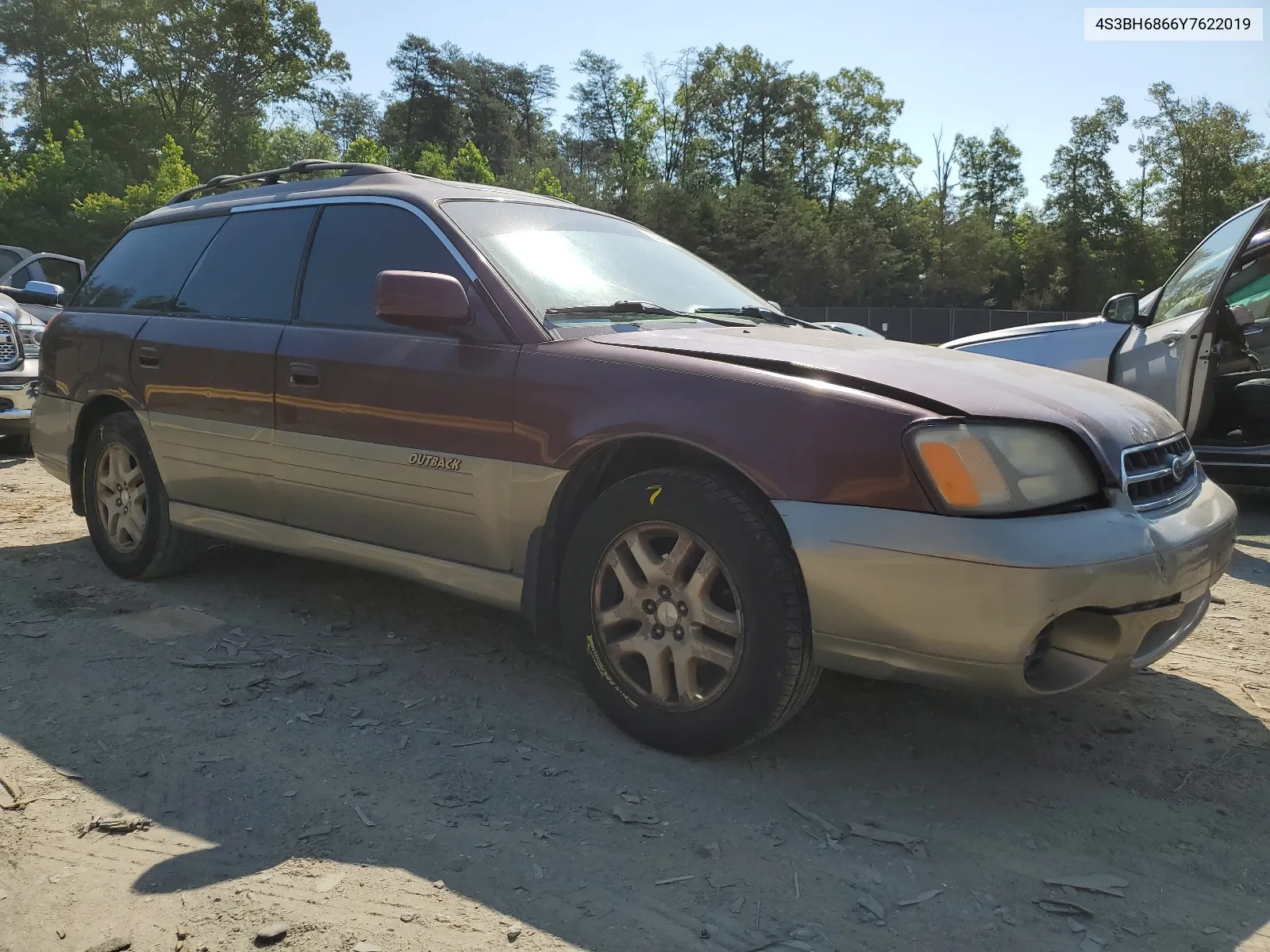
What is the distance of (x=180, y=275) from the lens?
448 centimetres

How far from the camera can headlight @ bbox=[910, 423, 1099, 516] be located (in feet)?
8.02

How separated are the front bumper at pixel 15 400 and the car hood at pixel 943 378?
7.29 meters

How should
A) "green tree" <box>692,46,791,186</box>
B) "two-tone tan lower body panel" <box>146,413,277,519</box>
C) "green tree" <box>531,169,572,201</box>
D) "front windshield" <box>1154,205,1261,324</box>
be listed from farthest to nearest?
"green tree" <box>692,46,791,186</box>, "green tree" <box>531,169,572,201</box>, "front windshield" <box>1154,205,1261,324</box>, "two-tone tan lower body panel" <box>146,413,277,519</box>

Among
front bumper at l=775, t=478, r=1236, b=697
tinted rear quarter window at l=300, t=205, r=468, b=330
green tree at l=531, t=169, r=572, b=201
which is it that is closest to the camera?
front bumper at l=775, t=478, r=1236, b=697

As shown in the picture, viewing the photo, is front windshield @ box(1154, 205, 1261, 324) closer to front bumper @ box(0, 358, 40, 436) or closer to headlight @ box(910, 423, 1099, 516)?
headlight @ box(910, 423, 1099, 516)

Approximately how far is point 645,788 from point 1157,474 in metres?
1.65

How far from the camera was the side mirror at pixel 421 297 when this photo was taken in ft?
10.3

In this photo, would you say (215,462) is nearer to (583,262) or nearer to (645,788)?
(583,262)

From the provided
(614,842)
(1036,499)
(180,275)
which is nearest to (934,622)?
(1036,499)

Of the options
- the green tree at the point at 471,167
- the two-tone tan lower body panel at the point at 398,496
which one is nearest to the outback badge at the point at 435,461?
the two-tone tan lower body panel at the point at 398,496

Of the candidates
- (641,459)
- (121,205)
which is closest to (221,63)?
(121,205)

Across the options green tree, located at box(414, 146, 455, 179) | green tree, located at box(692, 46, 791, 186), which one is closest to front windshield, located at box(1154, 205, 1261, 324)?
green tree, located at box(414, 146, 455, 179)

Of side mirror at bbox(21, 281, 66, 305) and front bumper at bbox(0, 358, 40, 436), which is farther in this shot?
front bumper at bbox(0, 358, 40, 436)

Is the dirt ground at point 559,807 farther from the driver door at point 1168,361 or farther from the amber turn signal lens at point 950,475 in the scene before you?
the driver door at point 1168,361
